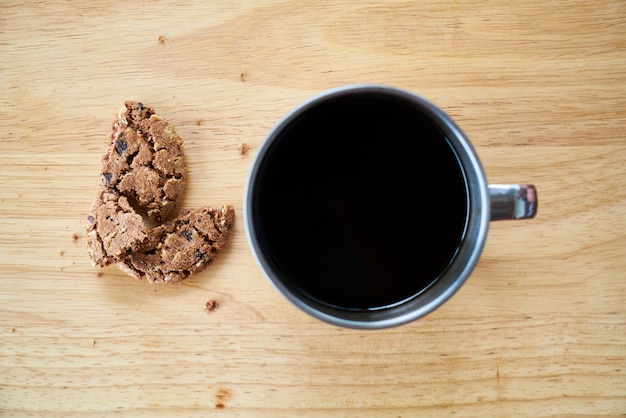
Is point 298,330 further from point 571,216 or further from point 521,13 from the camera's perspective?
point 521,13

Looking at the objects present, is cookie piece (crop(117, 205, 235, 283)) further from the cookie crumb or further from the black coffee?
the black coffee

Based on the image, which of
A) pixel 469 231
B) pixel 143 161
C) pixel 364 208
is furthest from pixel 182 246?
pixel 469 231

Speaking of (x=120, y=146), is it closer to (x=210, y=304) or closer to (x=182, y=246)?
(x=182, y=246)

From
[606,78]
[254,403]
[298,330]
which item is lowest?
[254,403]

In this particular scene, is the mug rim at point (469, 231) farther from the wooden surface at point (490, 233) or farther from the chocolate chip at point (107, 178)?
the chocolate chip at point (107, 178)

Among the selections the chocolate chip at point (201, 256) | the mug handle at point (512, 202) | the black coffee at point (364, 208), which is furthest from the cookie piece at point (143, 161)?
the mug handle at point (512, 202)

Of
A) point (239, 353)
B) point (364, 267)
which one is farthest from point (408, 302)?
point (239, 353)
